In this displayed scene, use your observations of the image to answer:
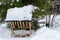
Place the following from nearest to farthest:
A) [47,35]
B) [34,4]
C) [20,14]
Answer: [47,35], [20,14], [34,4]

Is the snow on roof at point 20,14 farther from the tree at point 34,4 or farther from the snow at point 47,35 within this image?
the snow at point 47,35

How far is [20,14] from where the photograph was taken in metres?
8.39

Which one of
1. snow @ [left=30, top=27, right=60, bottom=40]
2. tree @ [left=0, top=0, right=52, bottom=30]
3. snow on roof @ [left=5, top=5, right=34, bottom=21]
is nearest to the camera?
snow @ [left=30, top=27, right=60, bottom=40]

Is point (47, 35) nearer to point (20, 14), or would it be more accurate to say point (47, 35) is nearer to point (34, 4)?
point (20, 14)

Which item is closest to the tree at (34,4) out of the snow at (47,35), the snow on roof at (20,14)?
the snow on roof at (20,14)

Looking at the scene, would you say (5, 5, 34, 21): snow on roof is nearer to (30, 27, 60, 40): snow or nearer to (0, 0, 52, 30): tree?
(0, 0, 52, 30): tree

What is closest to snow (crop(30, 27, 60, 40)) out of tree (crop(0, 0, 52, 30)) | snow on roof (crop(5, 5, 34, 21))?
snow on roof (crop(5, 5, 34, 21))

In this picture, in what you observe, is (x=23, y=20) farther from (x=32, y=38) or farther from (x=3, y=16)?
(x=3, y=16)

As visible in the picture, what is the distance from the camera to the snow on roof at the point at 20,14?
8.23 meters

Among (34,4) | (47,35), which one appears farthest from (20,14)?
(34,4)

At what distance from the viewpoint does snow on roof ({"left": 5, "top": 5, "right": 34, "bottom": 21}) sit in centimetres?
823

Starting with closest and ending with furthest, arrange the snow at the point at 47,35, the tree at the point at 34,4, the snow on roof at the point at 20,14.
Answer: the snow at the point at 47,35, the snow on roof at the point at 20,14, the tree at the point at 34,4

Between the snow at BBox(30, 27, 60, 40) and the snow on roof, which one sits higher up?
the snow on roof

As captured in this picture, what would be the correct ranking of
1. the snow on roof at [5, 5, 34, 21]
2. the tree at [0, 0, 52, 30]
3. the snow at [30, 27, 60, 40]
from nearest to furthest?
the snow at [30, 27, 60, 40] < the snow on roof at [5, 5, 34, 21] < the tree at [0, 0, 52, 30]
